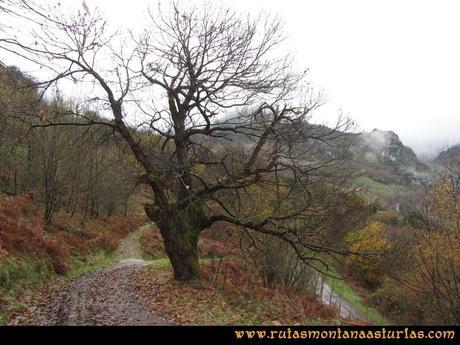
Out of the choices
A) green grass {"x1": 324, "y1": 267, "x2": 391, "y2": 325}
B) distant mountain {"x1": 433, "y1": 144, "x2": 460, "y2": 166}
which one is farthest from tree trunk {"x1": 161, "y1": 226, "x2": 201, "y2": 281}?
green grass {"x1": 324, "y1": 267, "x2": 391, "y2": 325}

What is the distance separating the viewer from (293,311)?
11023mm

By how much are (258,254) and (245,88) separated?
7.27m

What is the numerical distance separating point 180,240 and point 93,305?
3.11 m

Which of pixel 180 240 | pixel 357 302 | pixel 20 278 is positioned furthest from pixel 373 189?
pixel 20 278

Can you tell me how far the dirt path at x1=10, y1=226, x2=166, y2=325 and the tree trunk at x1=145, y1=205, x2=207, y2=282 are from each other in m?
1.56

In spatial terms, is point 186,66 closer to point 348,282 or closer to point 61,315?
point 61,315

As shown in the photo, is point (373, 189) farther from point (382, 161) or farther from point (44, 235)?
point (44, 235)
